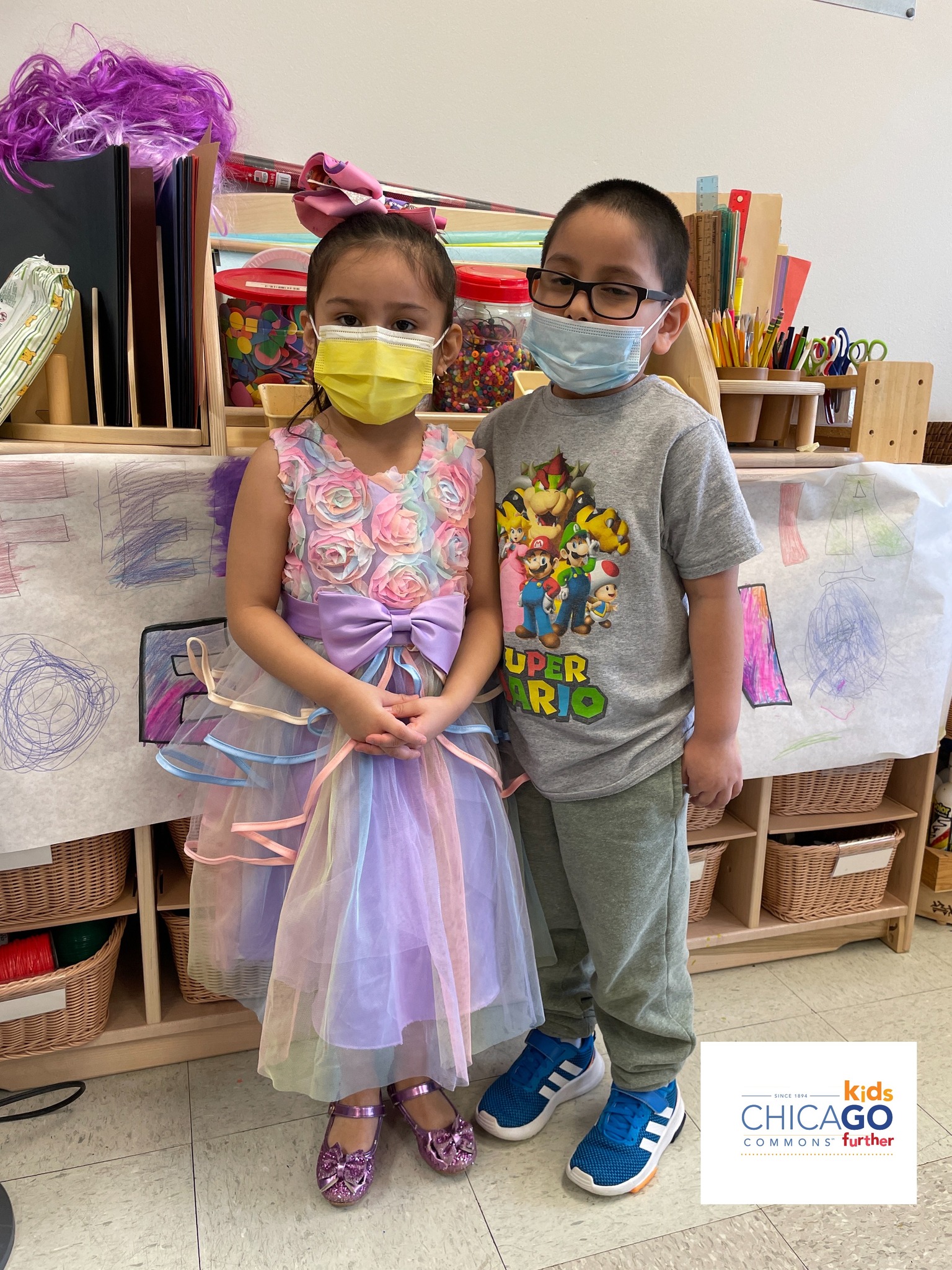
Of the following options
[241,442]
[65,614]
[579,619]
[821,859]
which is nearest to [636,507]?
[579,619]

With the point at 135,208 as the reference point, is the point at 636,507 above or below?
below

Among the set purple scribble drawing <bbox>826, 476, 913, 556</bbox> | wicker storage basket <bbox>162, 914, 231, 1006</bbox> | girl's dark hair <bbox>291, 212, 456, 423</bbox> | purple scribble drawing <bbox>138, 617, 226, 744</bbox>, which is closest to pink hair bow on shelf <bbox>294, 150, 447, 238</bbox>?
girl's dark hair <bbox>291, 212, 456, 423</bbox>

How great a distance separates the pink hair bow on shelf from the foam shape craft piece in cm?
31

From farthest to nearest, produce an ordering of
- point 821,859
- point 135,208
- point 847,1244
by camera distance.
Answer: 1. point 821,859
2. point 135,208
3. point 847,1244

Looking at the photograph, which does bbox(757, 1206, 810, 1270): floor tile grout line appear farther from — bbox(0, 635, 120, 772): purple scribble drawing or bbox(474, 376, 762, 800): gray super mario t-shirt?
bbox(0, 635, 120, 772): purple scribble drawing

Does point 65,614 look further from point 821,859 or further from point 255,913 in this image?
point 821,859

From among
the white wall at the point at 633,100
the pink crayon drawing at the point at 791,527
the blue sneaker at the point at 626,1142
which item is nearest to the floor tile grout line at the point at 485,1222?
the blue sneaker at the point at 626,1142

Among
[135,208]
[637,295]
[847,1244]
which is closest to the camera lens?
[637,295]

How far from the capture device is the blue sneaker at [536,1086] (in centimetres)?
113

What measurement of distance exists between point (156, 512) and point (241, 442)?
15 cm

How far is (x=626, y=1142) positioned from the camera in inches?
41.7

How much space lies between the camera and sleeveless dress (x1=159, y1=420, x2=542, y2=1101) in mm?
919

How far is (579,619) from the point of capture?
0.95 meters

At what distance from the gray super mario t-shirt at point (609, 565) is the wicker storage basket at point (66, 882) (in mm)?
580
